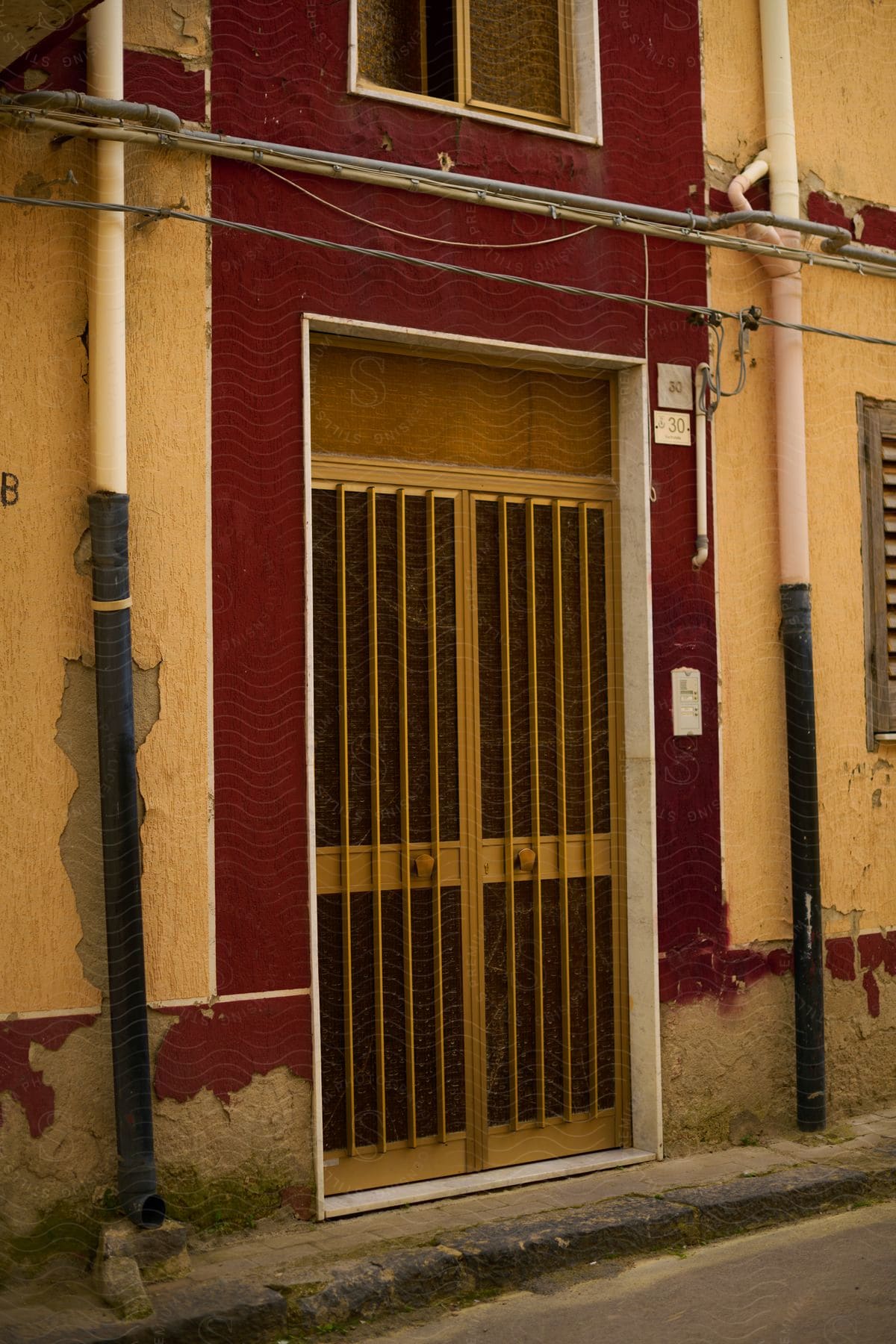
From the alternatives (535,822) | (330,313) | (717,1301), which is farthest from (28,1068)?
(330,313)

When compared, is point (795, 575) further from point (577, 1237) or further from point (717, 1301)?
point (717, 1301)

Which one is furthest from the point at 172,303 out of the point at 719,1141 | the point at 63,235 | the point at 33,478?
the point at 719,1141

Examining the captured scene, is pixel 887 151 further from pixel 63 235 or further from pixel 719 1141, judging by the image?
pixel 719 1141

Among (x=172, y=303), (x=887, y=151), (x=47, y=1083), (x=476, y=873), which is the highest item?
(x=887, y=151)

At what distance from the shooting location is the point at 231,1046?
483 cm

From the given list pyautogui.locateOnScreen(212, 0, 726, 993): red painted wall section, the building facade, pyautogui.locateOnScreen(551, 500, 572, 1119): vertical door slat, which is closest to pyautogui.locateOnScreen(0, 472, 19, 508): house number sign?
the building facade

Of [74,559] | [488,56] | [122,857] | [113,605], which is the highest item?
[488,56]

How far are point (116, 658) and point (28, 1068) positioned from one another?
132 cm

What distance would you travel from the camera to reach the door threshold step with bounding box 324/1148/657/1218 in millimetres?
5129

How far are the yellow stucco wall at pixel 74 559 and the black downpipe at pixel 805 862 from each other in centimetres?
270

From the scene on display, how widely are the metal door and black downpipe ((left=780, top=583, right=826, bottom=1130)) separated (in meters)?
0.85

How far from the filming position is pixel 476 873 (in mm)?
5602

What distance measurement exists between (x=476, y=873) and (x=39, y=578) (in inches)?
81.2

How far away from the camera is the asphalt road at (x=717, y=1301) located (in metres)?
4.32
